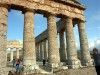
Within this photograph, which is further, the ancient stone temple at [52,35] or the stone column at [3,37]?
the ancient stone temple at [52,35]

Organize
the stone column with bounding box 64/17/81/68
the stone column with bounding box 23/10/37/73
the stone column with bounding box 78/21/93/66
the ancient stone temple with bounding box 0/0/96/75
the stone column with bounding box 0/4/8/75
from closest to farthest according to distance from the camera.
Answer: the stone column with bounding box 0/4/8/75, the ancient stone temple with bounding box 0/0/96/75, the stone column with bounding box 23/10/37/73, the stone column with bounding box 64/17/81/68, the stone column with bounding box 78/21/93/66

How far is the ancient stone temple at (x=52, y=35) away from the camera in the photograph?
18.3 metres

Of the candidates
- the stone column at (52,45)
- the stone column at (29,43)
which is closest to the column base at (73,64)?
the stone column at (52,45)

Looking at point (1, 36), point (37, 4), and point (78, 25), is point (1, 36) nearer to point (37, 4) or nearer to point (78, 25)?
point (37, 4)

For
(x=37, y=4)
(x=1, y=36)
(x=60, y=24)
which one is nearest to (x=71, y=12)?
(x=60, y=24)

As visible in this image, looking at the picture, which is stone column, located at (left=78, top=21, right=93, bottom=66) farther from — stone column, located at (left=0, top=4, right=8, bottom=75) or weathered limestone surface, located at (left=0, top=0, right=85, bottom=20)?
stone column, located at (left=0, top=4, right=8, bottom=75)

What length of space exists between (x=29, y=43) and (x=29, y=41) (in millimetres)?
250

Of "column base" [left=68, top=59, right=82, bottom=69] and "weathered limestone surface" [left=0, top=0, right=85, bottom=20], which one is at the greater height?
"weathered limestone surface" [left=0, top=0, right=85, bottom=20]

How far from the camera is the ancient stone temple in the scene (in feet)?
59.9

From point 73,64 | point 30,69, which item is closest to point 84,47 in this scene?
point 73,64

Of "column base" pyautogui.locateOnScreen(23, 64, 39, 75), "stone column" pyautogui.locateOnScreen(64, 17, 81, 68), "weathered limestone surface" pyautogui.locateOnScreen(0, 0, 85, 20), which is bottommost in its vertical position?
"column base" pyautogui.locateOnScreen(23, 64, 39, 75)

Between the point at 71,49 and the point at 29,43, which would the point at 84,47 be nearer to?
the point at 71,49

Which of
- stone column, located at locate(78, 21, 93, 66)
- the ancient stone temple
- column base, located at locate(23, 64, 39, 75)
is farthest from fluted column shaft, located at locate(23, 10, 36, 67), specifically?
stone column, located at locate(78, 21, 93, 66)

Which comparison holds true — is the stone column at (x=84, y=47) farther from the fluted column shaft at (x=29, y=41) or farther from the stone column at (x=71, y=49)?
the fluted column shaft at (x=29, y=41)
